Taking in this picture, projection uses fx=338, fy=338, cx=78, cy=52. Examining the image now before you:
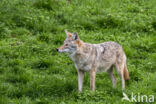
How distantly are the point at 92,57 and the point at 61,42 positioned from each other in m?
2.60

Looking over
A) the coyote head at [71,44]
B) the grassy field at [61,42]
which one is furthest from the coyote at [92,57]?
the grassy field at [61,42]

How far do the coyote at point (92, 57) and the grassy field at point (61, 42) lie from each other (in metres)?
0.31

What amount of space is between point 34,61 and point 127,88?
2.50 metres

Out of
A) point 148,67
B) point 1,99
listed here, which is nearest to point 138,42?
point 148,67

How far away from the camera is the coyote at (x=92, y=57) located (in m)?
7.16

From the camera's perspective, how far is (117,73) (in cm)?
802

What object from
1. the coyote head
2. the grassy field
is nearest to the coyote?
the coyote head

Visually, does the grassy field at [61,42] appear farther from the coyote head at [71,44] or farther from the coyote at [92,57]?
the coyote head at [71,44]

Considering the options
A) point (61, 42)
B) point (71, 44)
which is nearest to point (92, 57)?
point (71, 44)

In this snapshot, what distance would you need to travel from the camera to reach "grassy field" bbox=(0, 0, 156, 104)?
23.0 ft

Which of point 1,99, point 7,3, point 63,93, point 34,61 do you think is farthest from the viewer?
point 7,3

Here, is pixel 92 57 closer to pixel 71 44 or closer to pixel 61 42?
pixel 71 44

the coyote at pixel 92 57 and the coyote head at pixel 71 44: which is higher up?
the coyote head at pixel 71 44

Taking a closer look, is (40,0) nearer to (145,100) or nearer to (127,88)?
(127,88)
